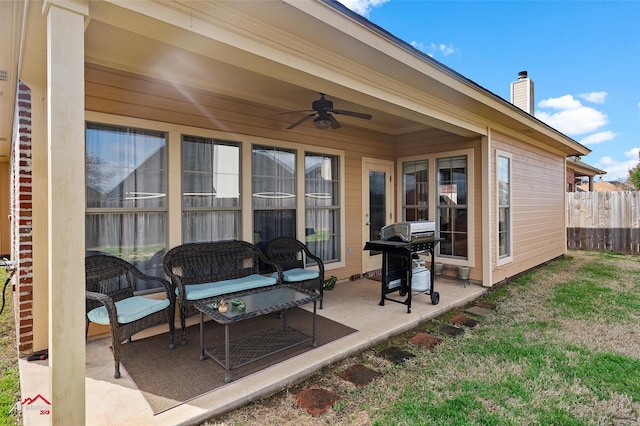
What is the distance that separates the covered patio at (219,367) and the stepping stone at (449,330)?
24 cm

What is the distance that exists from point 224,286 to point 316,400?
1655 mm

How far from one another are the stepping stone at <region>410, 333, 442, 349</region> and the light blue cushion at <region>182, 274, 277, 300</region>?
1.67m

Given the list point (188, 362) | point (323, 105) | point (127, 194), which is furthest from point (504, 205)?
point (127, 194)

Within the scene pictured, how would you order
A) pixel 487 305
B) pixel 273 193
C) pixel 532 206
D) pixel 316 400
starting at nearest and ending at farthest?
pixel 316 400 → pixel 487 305 → pixel 273 193 → pixel 532 206

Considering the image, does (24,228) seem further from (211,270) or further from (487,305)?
(487,305)

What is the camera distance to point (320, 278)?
4328 millimetres

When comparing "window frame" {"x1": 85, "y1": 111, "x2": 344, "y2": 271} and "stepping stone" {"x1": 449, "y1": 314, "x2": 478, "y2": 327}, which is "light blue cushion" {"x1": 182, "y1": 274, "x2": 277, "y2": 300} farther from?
"stepping stone" {"x1": 449, "y1": 314, "x2": 478, "y2": 327}

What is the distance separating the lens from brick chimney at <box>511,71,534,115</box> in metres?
7.90

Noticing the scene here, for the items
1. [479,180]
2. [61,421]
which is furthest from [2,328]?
[479,180]

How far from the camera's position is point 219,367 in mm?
2734

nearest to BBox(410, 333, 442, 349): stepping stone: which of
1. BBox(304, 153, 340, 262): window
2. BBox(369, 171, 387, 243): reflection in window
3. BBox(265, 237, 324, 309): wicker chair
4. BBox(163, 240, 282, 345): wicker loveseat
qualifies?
BBox(265, 237, 324, 309): wicker chair

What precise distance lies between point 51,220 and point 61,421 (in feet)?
3.26

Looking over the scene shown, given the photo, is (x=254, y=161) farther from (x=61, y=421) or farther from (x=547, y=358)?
(x=547, y=358)

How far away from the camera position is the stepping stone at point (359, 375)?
8.53 ft
